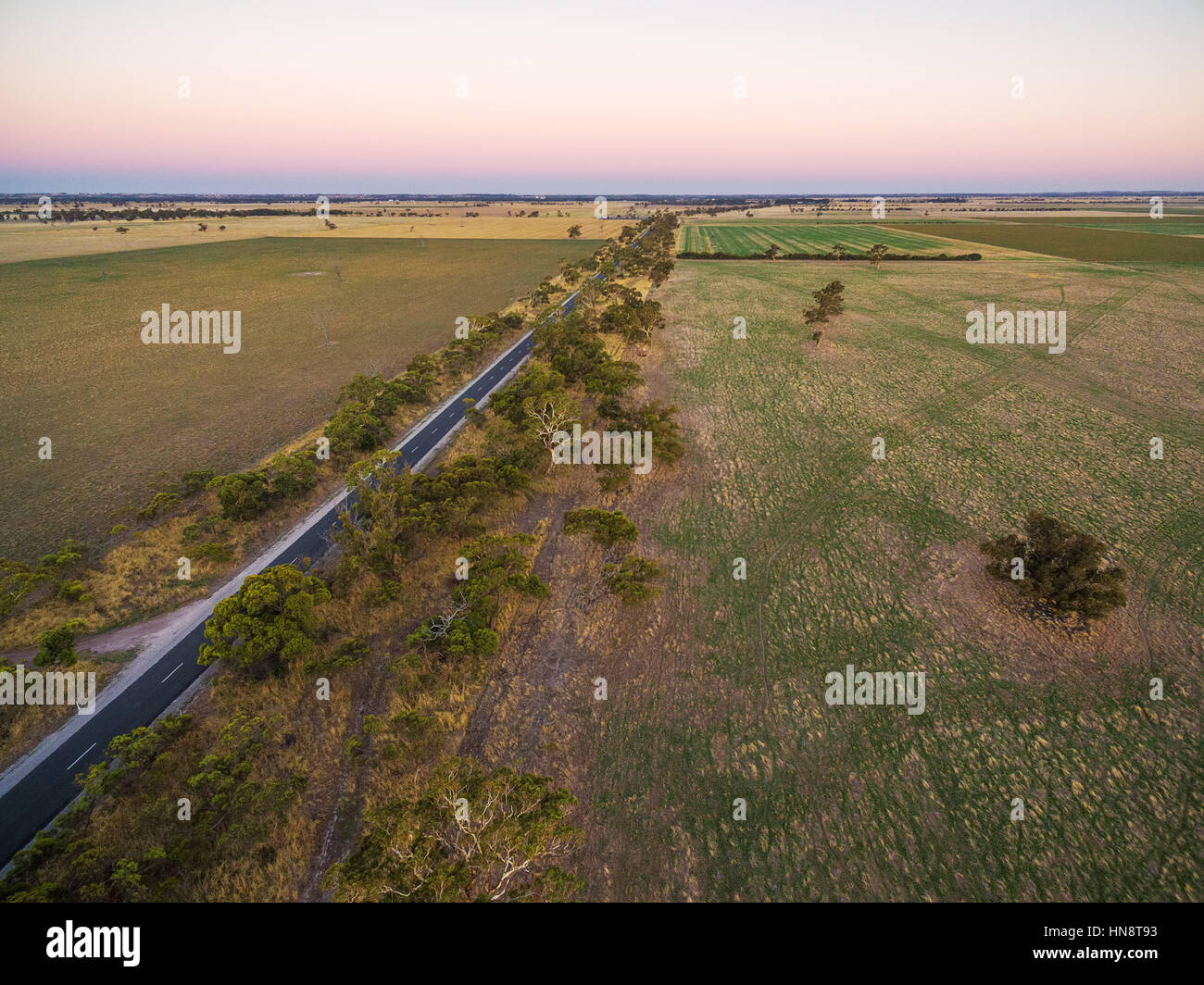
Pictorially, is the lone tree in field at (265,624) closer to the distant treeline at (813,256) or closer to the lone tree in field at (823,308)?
the lone tree in field at (823,308)

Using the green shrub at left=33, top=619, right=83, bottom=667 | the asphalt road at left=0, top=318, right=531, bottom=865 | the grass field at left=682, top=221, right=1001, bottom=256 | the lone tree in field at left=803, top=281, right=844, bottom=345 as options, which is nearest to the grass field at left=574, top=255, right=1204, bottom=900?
the asphalt road at left=0, top=318, right=531, bottom=865

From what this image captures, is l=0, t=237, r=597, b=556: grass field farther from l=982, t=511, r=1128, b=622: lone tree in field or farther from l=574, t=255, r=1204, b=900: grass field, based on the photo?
l=982, t=511, r=1128, b=622: lone tree in field

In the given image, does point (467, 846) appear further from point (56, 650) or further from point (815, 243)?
point (815, 243)

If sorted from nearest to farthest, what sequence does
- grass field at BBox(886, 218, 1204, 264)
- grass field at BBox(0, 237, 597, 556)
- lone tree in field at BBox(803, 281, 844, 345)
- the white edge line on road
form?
the white edge line on road, grass field at BBox(0, 237, 597, 556), lone tree in field at BBox(803, 281, 844, 345), grass field at BBox(886, 218, 1204, 264)

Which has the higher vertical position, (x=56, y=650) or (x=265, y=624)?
(x=265, y=624)

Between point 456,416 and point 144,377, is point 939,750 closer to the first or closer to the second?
point 456,416

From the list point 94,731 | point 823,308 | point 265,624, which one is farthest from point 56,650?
point 823,308
